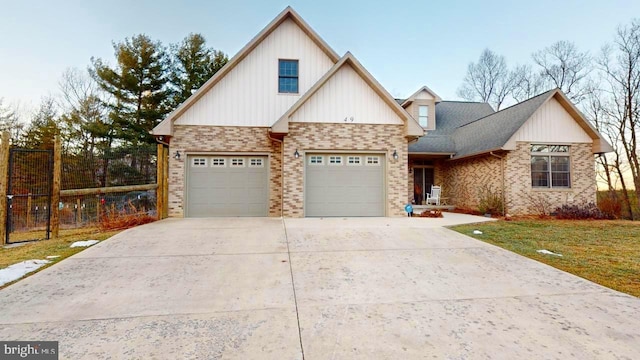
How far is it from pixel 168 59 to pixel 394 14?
54.7 ft

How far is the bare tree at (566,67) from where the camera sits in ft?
78.6

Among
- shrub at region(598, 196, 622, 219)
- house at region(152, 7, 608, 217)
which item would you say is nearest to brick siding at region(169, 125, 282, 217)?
house at region(152, 7, 608, 217)

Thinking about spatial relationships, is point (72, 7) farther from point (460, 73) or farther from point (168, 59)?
point (460, 73)

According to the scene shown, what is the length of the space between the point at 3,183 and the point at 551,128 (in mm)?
18465

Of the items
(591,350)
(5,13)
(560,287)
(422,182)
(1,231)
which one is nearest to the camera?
(591,350)

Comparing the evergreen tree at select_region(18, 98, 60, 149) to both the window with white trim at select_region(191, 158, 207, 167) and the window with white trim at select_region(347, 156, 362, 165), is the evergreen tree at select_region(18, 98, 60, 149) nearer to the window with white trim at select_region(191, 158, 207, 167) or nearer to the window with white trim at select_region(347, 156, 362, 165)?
the window with white trim at select_region(191, 158, 207, 167)


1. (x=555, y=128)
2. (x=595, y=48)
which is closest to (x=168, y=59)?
(x=555, y=128)

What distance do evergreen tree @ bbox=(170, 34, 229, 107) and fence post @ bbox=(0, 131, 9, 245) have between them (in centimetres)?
1576

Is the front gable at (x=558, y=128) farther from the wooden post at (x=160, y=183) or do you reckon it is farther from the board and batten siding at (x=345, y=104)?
the wooden post at (x=160, y=183)

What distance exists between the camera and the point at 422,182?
1695 centimetres

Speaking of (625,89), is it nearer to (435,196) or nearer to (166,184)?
(435,196)

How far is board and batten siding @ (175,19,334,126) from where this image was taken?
37.8 ft

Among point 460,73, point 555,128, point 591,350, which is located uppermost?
point 460,73

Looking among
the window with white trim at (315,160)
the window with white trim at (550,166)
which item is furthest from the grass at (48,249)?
the window with white trim at (550,166)
